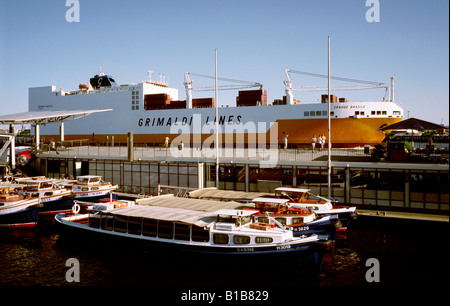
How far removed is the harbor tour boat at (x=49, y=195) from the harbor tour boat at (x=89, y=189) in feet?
2.69

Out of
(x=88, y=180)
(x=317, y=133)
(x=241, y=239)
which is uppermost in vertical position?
(x=317, y=133)

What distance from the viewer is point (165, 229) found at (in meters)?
18.3

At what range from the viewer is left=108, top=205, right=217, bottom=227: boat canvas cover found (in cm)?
1745

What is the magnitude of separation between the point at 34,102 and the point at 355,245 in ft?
221

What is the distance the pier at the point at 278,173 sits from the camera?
83.0 feet

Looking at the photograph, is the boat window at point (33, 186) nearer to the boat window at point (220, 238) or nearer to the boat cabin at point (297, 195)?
the boat window at point (220, 238)

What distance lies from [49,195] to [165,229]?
1408cm

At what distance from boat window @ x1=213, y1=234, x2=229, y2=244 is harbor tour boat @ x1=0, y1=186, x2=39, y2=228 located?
50.8 ft

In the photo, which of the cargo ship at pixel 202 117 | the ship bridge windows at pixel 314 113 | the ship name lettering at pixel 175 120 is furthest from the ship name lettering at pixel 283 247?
the ship name lettering at pixel 175 120

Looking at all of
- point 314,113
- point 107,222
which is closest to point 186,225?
point 107,222

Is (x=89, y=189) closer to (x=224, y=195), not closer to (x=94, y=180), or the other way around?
(x=94, y=180)

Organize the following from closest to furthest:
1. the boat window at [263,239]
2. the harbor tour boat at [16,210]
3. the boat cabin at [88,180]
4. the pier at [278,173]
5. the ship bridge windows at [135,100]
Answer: the boat window at [263,239]
the harbor tour boat at [16,210]
the pier at [278,173]
the boat cabin at [88,180]
the ship bridge windows at [135,100]

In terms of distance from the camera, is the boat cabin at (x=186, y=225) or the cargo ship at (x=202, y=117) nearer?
the boat cabin at (x=186, y=225)

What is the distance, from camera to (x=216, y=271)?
1694 centimetres
